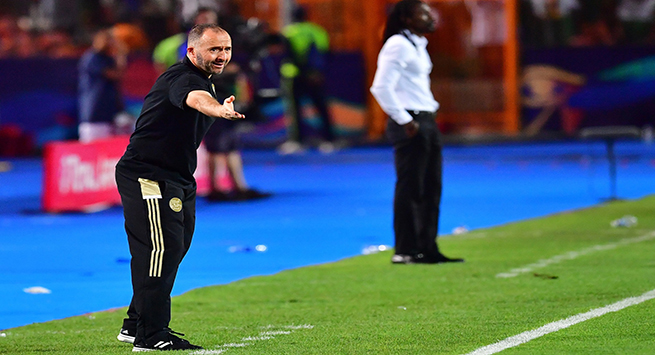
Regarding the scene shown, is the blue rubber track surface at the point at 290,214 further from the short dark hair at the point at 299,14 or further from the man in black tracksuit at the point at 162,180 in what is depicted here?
the short dark hair at the point at 299,14

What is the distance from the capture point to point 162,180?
6.34 metres

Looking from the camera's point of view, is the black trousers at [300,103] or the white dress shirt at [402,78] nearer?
the white dress shirt at [402,78]

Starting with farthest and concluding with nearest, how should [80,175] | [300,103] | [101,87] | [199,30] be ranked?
[300,103]
[101,87]
[80,175]
[199,30]

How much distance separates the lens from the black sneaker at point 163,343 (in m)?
6.32

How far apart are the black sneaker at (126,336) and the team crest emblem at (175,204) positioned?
2.57ft

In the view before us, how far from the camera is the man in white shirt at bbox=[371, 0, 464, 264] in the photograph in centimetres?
955

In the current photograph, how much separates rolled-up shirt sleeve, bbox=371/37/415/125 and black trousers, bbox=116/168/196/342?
11.1ft

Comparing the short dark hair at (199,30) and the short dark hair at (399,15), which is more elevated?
the short dark hair at (399,15)

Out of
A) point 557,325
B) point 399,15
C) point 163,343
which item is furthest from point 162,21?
point 163,343

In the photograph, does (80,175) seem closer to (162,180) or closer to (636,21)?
(162,180)

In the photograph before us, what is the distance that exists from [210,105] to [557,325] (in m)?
2.43

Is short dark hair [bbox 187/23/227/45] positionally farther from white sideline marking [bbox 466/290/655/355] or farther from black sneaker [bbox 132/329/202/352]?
white sideline marking [bbox 466/290/655/355]

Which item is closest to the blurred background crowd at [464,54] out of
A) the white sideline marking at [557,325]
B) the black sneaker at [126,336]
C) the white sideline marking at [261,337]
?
the white sideline marking at [557,325]

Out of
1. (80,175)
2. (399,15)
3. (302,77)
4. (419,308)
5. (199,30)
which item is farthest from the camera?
(302,77)
